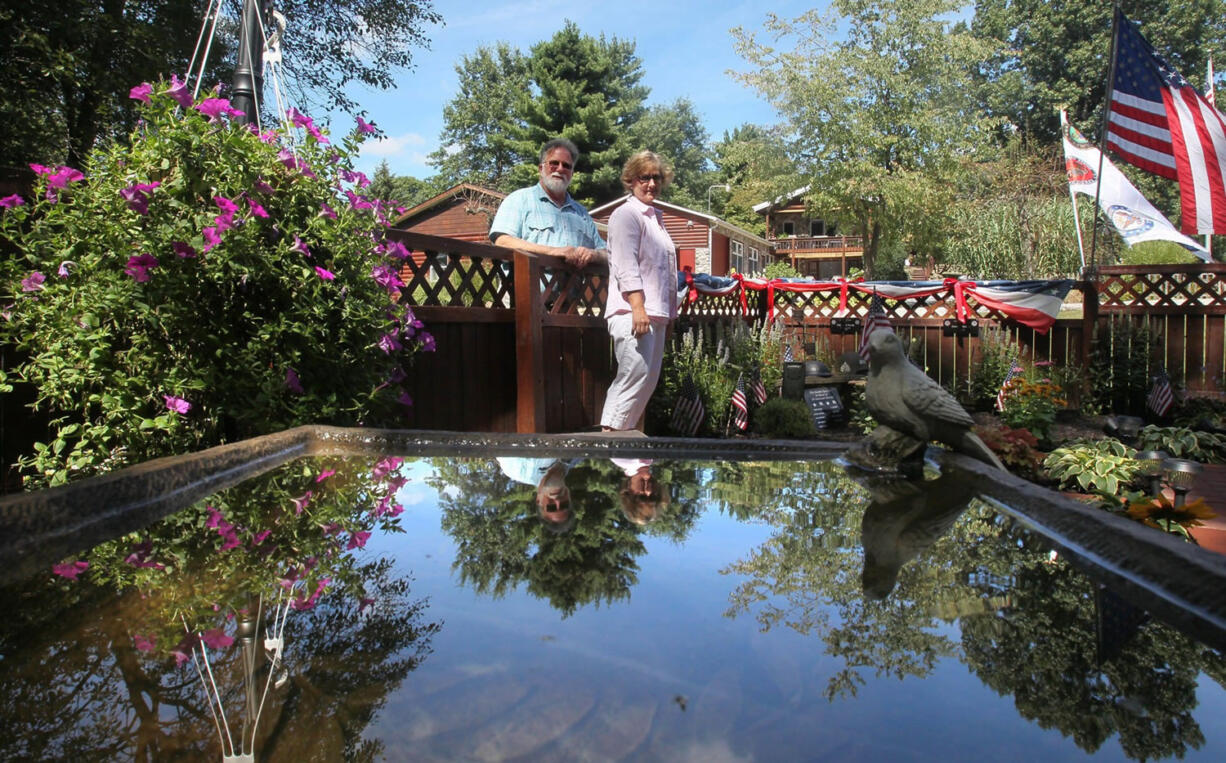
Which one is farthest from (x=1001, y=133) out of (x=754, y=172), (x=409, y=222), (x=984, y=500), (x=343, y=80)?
(x=984, y=500)

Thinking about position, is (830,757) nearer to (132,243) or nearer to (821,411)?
(132,243)

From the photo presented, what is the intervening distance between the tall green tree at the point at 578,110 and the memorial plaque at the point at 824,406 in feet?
88.2

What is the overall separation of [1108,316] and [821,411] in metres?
3.68

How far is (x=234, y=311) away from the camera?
312cm

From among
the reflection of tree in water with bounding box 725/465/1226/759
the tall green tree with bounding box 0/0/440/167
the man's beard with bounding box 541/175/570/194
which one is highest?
the tall green tree with bounding box 0/0/440/167

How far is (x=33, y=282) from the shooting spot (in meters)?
2.80

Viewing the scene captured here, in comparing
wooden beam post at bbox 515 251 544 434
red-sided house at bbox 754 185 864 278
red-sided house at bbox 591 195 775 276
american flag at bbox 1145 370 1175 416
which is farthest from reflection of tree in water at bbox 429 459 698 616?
red-sided house at bbox 754 185 864 278

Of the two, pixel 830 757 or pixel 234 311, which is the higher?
pixel 234 311

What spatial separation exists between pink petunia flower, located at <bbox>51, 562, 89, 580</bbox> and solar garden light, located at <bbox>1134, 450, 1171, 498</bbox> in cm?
350

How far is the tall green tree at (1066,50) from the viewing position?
47844 millimetres

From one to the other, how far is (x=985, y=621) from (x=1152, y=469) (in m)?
3.46

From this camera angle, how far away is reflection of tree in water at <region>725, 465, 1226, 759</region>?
1.21 meters

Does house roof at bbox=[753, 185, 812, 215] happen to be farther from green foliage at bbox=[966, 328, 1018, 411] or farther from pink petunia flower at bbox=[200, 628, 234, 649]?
pink petunia flower at bbox=[200, 628, 234, 649]

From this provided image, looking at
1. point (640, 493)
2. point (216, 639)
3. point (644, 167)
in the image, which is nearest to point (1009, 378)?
point (644, 167)
